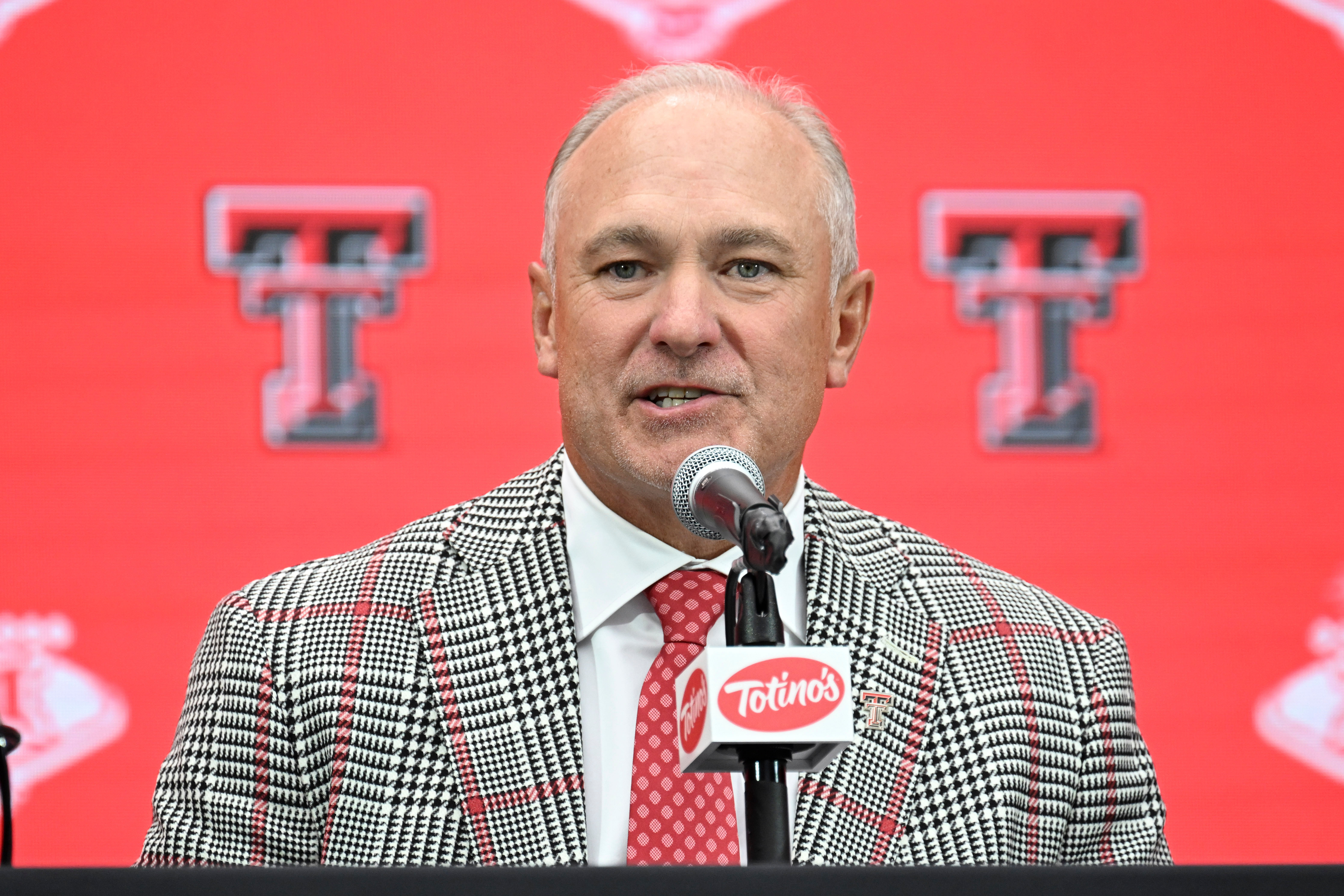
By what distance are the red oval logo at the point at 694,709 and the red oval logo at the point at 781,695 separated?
0.02m

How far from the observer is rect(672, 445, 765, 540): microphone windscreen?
1.42m

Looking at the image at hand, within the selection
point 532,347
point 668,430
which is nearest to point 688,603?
point 668,430

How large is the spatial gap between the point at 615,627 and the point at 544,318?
1.66ft

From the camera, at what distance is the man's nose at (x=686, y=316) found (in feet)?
6.47

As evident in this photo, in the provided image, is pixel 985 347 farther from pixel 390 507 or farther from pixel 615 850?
pixel 615 850

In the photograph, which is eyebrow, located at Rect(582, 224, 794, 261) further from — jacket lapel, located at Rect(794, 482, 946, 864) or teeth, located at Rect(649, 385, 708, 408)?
jacket lapel, located at Rect(794, 482, 946, 864)

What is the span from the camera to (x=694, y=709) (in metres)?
1.32

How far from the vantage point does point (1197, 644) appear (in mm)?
3154

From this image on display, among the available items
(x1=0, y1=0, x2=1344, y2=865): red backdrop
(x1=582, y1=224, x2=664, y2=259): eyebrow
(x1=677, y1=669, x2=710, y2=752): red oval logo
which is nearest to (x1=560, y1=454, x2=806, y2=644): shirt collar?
(x1=582, y1=224, x2=664, y2=259): eyebrow

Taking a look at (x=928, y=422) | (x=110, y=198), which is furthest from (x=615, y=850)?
(x=110, y=198)

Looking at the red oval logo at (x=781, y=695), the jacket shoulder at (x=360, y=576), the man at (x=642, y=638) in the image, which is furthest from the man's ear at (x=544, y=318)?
the red oval logo at (x=781, y=695)

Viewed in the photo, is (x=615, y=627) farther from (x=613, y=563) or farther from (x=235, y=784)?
(x=235, y=784)

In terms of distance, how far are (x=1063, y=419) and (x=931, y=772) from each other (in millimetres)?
1372

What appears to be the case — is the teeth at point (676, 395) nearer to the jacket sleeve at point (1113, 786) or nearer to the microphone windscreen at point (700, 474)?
the microphone windscreen at point (700, 474)
